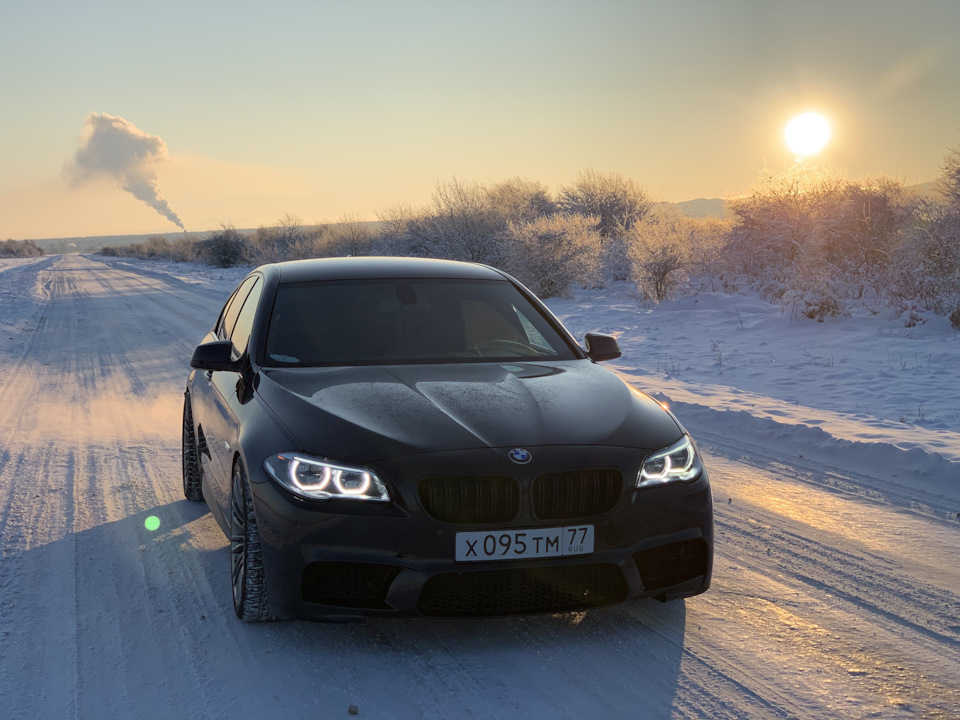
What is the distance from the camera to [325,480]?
317 cm

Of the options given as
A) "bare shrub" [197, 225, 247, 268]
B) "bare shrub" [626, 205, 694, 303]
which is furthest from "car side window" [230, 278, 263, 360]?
"bare shrub" [197, 225, 247, 268]

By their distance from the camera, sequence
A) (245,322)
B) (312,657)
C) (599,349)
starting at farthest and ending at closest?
(245,322) < (599,349) < (312,657)

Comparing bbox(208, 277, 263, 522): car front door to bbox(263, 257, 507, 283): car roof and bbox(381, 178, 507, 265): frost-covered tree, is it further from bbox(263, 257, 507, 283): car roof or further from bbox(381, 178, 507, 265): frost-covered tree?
bbox(381, 178, 507, 265): frost-covered tree

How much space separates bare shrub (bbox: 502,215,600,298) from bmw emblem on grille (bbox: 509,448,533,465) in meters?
19.5

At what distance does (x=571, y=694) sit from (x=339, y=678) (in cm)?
84

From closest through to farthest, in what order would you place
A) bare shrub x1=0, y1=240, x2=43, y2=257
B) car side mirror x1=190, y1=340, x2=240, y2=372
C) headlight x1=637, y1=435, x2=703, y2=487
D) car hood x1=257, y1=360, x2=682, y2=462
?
1. car hood x1=257, y1=360, x2=682, y2=462
2. headlight x1=637, y1=435, x2=703, y2=487
3. car side mirror x1=190, y1=340, x2=240, y2=372
4. bare shrub x1=0, y1=240, x2=43, y2=257

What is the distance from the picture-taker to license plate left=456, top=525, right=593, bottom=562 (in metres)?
3.09

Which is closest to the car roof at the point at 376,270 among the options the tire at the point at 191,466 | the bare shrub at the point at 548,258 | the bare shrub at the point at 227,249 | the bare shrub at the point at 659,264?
the tire at the point at 191,466

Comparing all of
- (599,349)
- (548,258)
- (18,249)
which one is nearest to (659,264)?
(548,258)

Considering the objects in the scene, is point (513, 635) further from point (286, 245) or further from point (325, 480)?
point (286, 245)

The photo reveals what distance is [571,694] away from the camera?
3.03 metres

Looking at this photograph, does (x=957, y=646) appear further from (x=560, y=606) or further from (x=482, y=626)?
(x=482, y=626)

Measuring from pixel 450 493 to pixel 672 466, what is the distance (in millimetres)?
937

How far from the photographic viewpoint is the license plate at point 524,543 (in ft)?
10.1
